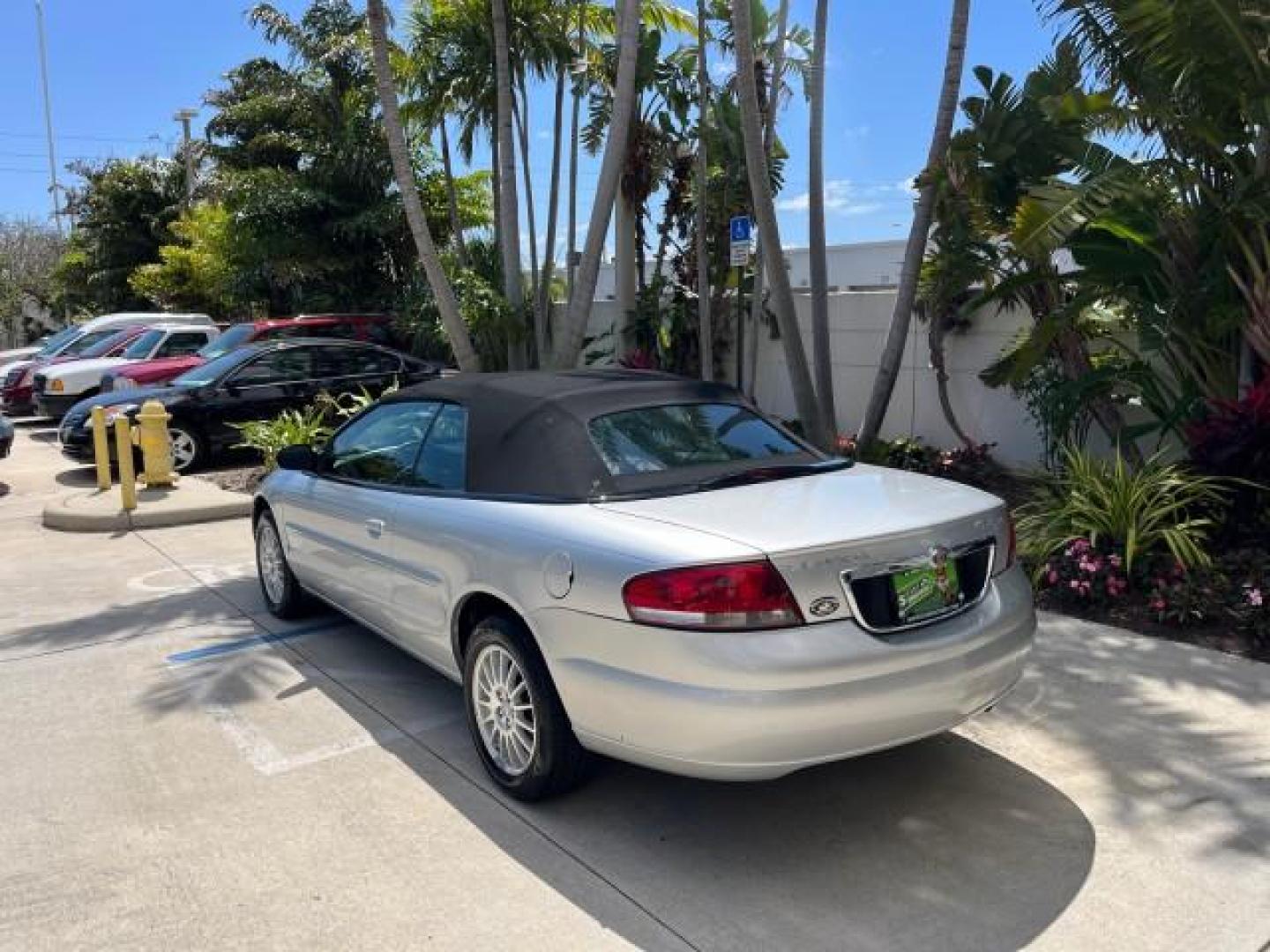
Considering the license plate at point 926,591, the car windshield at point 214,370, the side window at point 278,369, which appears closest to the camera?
the license plate at point 926,591

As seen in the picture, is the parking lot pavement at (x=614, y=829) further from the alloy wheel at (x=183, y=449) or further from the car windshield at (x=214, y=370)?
the car windshield at (x=214, y=370)

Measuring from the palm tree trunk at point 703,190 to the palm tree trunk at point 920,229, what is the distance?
A: 210 cm

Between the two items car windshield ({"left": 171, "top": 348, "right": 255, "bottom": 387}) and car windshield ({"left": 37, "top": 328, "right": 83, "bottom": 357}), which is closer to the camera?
car windshield ({"left": 171, "top": 348, "right": 255, "bottom": 387})

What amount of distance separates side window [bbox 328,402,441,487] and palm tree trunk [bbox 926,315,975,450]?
558cm

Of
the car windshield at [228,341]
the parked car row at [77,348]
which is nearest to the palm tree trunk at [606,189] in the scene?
the car windshield at [228,341]

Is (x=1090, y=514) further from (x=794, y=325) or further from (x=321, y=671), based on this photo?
(x=321, y=671)

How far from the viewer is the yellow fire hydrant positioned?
1008 centimetres

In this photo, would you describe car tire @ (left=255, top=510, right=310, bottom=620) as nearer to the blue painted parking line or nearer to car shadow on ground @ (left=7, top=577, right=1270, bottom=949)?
the blue painted parking line

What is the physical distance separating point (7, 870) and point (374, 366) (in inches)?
399

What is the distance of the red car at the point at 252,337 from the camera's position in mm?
14594

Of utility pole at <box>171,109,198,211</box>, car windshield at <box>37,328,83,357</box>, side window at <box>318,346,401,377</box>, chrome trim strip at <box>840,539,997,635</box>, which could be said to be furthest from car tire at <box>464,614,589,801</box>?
utility pole at <box>171,109,198,211</box>

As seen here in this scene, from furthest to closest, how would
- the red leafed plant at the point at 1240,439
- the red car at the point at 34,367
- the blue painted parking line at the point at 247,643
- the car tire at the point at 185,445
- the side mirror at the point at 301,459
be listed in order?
the red car at the point at 34,367 → the car tire at the point at 185,445 → the red leafed plant at the point at 1240,439 → the blue painted parking line at the point at 247,643 → the side mirror at the point at 301,459

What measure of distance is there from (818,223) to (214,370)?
7350mm

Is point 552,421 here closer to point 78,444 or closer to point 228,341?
point 78,444
